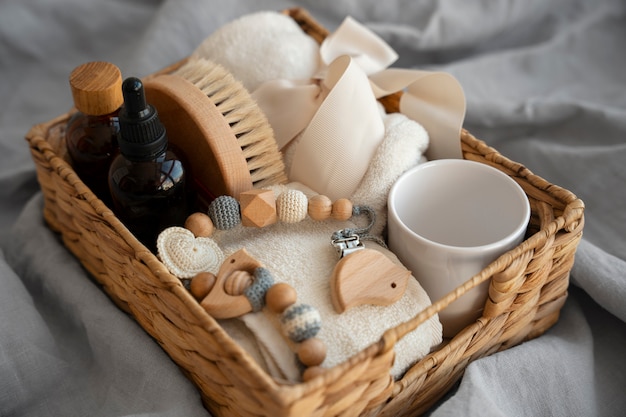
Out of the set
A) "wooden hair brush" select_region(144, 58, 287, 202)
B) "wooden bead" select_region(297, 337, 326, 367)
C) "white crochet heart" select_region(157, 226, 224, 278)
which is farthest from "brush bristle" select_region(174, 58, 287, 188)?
"wooden bead" select_region(297, 337, 326, 367)

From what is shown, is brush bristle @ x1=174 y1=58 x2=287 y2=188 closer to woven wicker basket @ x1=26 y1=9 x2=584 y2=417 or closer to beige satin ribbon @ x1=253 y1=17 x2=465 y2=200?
beige satin ribbon @ x1=253 y1=17 x2=465 y2=200

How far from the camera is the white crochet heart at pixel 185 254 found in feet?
1.83

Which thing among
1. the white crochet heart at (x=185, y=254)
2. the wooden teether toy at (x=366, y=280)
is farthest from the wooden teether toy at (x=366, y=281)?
the white crochet heart at (x=185, y=254)

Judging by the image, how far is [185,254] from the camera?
1.84ft

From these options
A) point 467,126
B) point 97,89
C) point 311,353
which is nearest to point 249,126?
point 97,89

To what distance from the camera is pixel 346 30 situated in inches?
32.4

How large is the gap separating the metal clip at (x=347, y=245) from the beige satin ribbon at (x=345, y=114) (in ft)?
0.29

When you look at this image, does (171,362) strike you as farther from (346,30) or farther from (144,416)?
(346,30)

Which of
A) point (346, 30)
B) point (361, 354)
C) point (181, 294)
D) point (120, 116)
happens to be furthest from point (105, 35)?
point (361, 354)

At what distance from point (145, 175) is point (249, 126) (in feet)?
0.37

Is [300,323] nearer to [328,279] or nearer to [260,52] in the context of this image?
[328,279]

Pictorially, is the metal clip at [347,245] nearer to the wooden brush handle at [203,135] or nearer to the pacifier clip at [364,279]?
the pacifier clip at [364,279]

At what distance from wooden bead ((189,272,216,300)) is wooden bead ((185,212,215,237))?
0.05 metres

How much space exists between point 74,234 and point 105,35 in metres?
0.43
